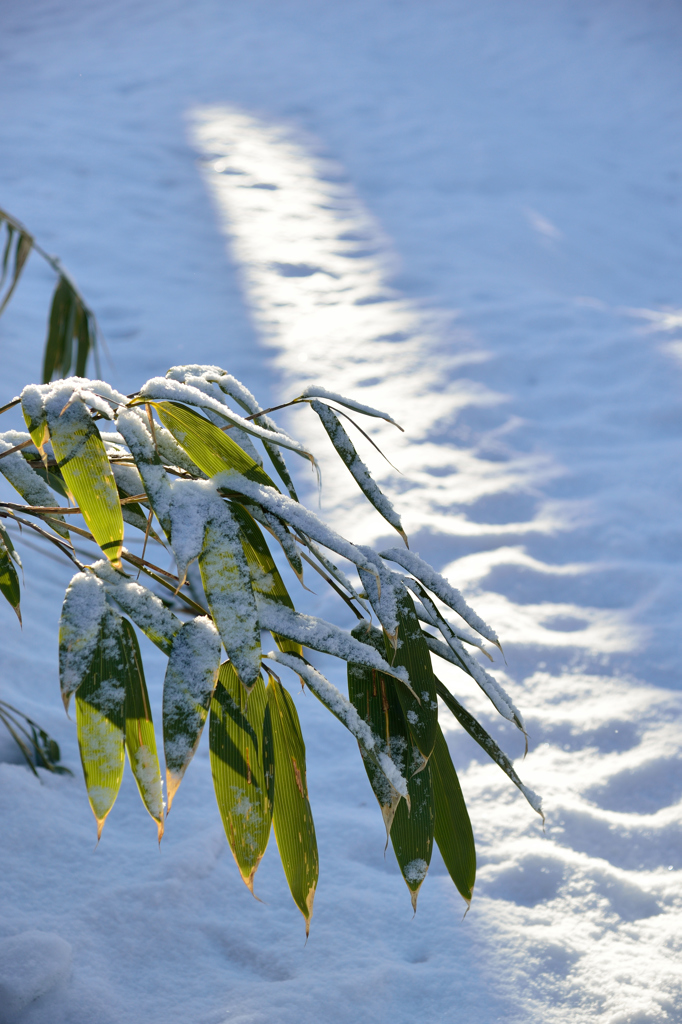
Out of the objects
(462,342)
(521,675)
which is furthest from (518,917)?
(462,342)

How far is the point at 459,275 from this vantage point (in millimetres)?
2371

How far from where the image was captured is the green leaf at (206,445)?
412 mm

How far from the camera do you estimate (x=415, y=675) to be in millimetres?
421

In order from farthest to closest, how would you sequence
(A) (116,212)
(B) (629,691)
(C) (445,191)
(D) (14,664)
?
(C) (445,191)
(A) (116,212)
(B) (629,691)
(D) (14,664)

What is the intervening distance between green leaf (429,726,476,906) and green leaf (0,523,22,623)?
0.85 feet

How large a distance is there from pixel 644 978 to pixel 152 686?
666mm

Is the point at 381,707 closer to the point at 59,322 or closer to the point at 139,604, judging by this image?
the point at 139,604

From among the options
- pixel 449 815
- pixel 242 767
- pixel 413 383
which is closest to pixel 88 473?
pixel 242 767

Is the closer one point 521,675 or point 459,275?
point 521,675

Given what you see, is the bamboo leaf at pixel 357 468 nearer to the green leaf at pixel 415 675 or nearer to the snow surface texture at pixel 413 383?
the green leaf at pixel 415 675

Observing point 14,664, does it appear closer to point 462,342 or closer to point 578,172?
point 462,342

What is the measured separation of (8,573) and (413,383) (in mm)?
1527

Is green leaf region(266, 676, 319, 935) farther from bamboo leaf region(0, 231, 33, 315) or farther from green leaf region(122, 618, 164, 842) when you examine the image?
bamboo leaf region(0, 231, 33, 315)

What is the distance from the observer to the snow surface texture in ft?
2.25
